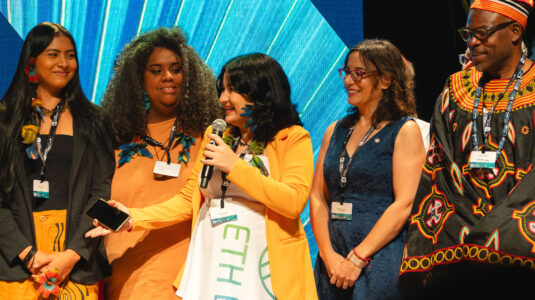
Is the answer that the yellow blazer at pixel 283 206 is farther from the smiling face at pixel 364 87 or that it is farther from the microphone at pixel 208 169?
the smiling face at pixel 364 87

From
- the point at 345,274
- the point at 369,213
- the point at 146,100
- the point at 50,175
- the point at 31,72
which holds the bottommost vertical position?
the point at 345,274

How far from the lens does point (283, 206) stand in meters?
2.51

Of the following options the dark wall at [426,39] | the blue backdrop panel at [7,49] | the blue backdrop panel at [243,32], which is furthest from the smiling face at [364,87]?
the blue backdrop panel at [7,49]

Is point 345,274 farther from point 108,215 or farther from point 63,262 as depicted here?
point 63,262

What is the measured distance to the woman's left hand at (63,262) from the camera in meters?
2.83

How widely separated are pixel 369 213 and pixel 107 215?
1.23 metres

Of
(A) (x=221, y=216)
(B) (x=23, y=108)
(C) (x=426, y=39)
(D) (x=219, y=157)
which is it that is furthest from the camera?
(C) (x=426, y=39)

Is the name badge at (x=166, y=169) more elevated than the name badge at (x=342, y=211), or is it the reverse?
the name badge at (x=166, y=169)

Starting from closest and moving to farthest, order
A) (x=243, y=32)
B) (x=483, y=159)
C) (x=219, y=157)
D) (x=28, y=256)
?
(x=483, y=159) < (x=219, y=157) < (x=28, y=256) < (x=243, y=32)

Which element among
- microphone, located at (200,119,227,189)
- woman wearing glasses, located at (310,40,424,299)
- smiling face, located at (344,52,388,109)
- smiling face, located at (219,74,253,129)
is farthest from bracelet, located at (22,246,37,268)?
smiling face, located at (344,52,388,109)

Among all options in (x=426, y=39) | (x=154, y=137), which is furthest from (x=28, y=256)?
(x=426, y=39)

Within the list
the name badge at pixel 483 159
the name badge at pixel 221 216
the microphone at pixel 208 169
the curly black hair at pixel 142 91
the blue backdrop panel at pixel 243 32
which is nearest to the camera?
the name badge at pixel 483 159

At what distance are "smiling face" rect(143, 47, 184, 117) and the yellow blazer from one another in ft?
2.25

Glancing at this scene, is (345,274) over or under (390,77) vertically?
under
